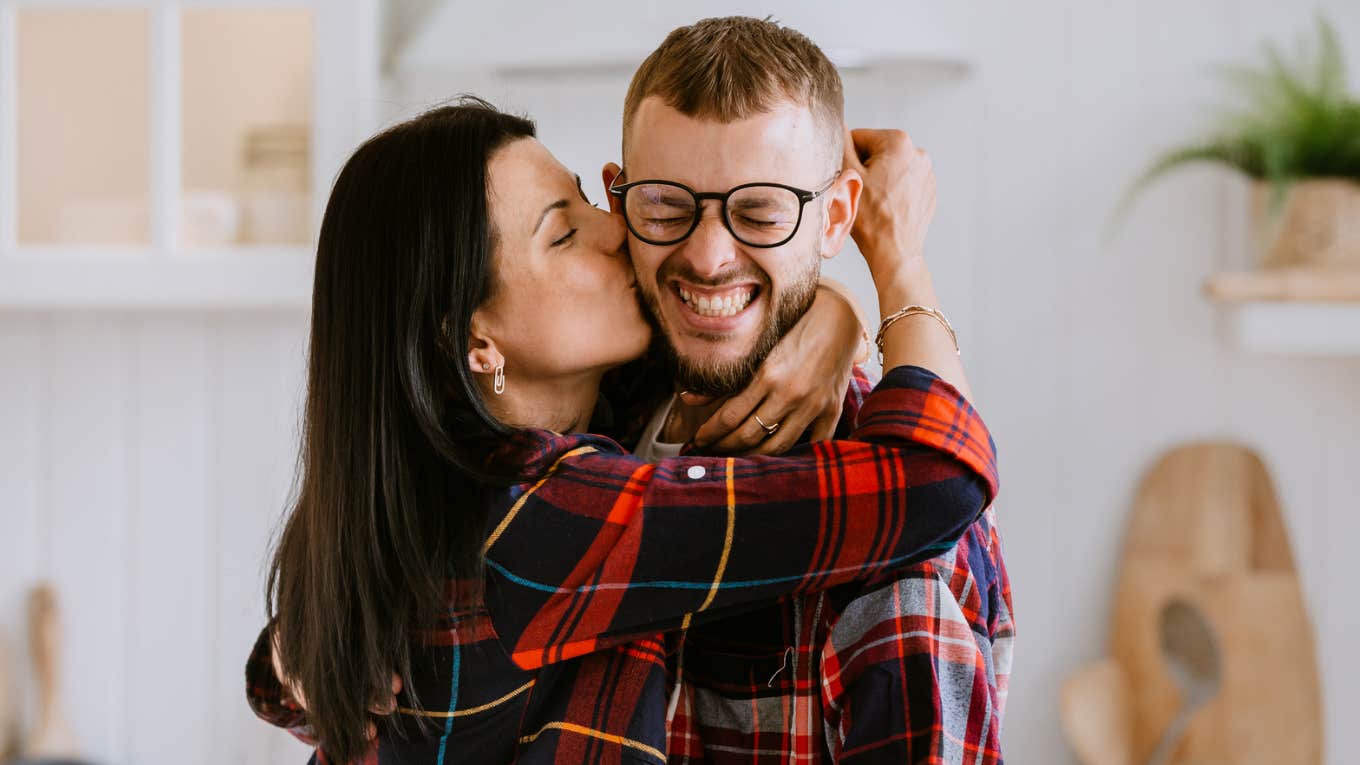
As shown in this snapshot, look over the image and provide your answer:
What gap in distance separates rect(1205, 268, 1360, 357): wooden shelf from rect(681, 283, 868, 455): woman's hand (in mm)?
762

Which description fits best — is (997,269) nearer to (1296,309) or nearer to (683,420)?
(1296,309)

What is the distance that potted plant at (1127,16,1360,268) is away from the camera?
1.50m

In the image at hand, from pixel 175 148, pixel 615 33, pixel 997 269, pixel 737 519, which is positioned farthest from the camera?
pixel 997 269

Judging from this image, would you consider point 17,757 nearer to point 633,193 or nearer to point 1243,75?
point 633,193

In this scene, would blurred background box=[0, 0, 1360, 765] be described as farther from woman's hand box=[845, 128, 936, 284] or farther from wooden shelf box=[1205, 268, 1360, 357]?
woman's hand box=[845, 128, 936, 284]

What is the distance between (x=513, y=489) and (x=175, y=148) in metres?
1.02

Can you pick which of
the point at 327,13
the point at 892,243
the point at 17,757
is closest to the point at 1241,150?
the point at 892,243

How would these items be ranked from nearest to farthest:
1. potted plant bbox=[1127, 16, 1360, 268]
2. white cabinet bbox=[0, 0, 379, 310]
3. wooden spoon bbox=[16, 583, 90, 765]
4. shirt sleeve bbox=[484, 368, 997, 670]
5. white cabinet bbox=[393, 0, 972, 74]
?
shirt sleeve bbox=[484, 368, 997, 670], white cabinet bbox=[393, 0, 972, 74], potted plant bbox=[1127, 16, 1360, 268], white cabinet bbox=[0, 0, 379, 310], wooden spoon bbox=[16, 583, 90, 765]

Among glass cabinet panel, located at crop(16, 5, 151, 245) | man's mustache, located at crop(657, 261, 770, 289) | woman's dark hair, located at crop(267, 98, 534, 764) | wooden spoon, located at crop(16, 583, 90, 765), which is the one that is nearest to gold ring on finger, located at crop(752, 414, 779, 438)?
man's mustache, located at crop(657, 261, 770, 289)

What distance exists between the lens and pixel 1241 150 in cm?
158

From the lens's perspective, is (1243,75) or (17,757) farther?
(17,757)

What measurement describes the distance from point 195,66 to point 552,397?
0.93 m

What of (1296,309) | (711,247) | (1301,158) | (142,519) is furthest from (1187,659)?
(142,519)

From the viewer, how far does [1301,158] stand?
1.52 m
